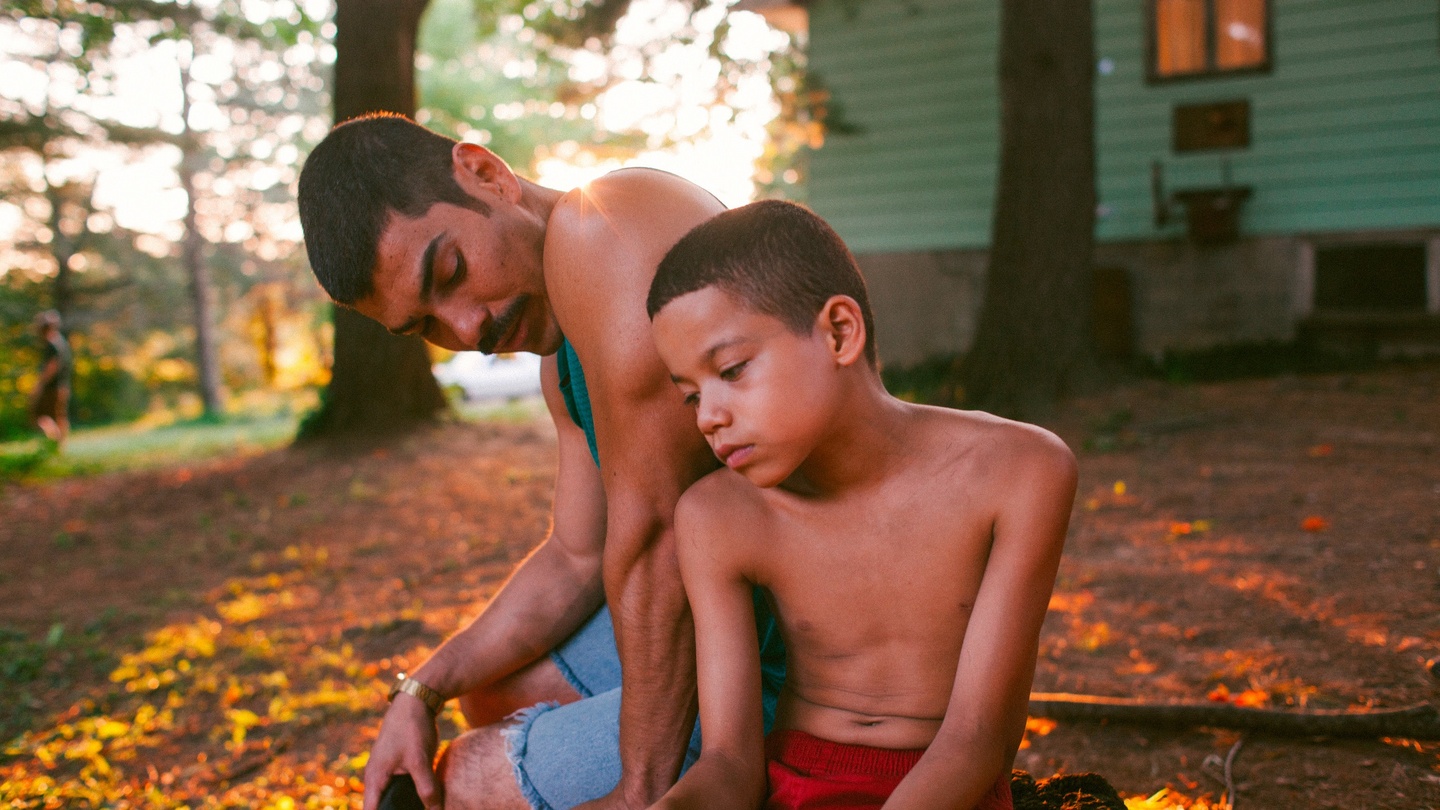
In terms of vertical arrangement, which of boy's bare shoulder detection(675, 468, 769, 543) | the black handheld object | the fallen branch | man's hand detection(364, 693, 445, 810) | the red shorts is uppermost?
boy's bare shoulder detection(675, 468, 769, 543)

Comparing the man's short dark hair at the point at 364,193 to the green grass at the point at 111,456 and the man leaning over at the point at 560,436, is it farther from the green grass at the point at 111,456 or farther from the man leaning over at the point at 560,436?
the green grass at the point at 111,456

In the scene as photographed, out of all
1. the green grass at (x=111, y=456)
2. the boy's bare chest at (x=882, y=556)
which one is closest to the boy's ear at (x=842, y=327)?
the boy's bare chest at (x=882, y=556)

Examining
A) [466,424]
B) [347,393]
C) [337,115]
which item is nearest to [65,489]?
[347,393]

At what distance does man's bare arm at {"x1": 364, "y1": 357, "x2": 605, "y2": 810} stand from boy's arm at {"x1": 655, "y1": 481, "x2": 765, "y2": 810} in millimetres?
700

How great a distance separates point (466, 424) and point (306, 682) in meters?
6.25

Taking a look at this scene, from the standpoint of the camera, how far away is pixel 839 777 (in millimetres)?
1744

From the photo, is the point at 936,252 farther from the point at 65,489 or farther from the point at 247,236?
the point at 247,236

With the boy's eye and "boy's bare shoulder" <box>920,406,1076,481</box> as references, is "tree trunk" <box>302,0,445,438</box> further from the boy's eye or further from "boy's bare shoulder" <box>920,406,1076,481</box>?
"boy's bare shoulder" <box>920,406,1076,481</box>

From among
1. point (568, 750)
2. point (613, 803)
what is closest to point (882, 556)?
point (613, 803)

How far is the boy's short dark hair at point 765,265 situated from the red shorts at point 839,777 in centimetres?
74

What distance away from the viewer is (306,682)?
4.37 m

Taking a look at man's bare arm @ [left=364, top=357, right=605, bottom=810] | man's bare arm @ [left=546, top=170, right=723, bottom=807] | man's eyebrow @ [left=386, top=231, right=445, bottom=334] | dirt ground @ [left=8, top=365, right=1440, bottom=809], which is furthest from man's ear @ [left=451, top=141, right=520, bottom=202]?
dirt ground @ [left=8, top=365, right=1440, bottom=809]

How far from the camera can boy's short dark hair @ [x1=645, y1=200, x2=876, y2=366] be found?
5.58 feet

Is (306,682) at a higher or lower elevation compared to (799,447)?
lower
